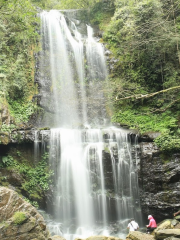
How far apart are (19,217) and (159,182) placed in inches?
266

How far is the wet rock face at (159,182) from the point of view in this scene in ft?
31.3

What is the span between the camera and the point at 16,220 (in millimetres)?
5609

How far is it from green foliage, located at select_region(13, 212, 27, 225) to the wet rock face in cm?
611

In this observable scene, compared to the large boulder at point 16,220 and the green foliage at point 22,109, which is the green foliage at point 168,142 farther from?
the green foliage at point 22,109

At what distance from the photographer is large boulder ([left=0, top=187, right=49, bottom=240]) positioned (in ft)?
17.8

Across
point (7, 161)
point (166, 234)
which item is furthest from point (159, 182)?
point (7, 161)

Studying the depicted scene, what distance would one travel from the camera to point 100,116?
15.7 m

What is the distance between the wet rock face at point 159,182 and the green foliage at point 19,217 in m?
6.11

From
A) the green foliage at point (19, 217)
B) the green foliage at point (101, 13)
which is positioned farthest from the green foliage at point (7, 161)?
the green foliage at point (101, 13)

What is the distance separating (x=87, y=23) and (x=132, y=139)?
1731cm

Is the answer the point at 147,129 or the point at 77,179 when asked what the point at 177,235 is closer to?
the point at 77,179

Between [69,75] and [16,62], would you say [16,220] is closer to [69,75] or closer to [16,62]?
[16,62]

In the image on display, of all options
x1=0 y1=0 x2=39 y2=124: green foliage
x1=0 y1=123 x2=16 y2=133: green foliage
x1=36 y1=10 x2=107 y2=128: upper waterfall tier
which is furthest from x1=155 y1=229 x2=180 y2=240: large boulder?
x1=0 y1=0 x2=39 y2=124: green foliage

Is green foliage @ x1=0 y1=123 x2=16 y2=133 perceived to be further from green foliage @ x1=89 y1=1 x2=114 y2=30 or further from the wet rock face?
green foliage @ x1=89 y1=1 x2=114 y2=30
